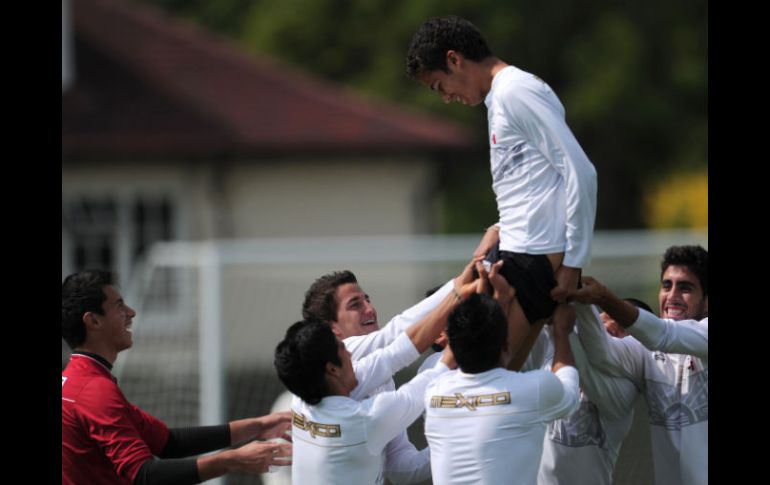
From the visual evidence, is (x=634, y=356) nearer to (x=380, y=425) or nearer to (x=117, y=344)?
(x=380, y=425)

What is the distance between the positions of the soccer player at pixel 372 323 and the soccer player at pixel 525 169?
0.25 m

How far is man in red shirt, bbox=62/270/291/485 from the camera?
4.91 metres

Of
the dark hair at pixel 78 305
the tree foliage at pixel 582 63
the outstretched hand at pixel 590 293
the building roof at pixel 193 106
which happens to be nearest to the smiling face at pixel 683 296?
the outstretched hand at pixel 590 293

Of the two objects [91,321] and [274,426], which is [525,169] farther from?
[91,321]

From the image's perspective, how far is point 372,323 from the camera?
17.3 ft

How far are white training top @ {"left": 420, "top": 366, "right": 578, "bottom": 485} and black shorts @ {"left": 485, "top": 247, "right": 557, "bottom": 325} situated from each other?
30cm

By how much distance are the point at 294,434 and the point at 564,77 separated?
21.1m

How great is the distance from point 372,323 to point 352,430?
2.55 feet

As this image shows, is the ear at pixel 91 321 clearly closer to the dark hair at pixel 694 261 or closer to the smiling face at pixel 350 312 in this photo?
the smiling face at pixel 350 312

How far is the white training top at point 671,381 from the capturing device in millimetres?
4797

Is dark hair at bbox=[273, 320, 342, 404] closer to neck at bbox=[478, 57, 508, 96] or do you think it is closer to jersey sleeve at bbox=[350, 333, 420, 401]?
jersey sleeve at bbox=[350, 333, 420, 401]

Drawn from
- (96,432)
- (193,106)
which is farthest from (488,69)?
(193,106)

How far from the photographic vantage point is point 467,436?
432cm
